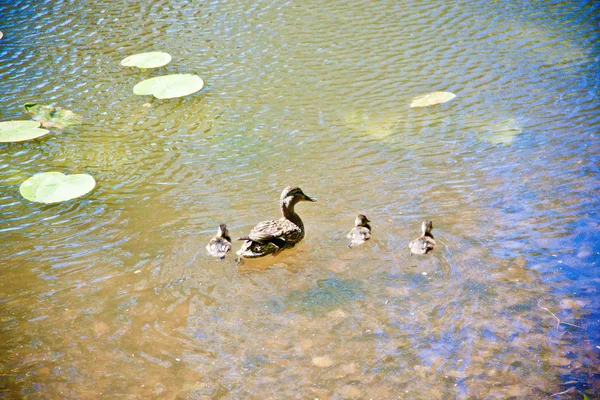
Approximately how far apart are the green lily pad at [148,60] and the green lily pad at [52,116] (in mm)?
1371

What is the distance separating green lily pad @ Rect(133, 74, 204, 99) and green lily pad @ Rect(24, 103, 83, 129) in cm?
94

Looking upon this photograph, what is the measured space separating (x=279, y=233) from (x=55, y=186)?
2651mm

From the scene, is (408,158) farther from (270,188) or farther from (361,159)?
(270,188)

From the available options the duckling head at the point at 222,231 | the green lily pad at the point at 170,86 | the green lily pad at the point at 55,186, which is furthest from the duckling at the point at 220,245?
the green lily pad at the point at 170,86

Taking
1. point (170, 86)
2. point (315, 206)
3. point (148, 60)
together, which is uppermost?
point (148, 60)

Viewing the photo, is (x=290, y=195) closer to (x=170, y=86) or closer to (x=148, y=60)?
(x=170, y=86)

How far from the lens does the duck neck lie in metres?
5.98

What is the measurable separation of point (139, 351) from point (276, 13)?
7.61 m

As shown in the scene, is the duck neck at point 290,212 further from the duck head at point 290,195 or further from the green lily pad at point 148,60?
the green lily pad at point 148,60

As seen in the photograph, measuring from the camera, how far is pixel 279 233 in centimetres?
568

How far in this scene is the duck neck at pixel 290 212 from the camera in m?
5.98

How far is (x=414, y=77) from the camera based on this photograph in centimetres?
867

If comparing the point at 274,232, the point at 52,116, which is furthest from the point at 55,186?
the point at 274,232

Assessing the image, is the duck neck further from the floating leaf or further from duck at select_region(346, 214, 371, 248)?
the floating leaf
